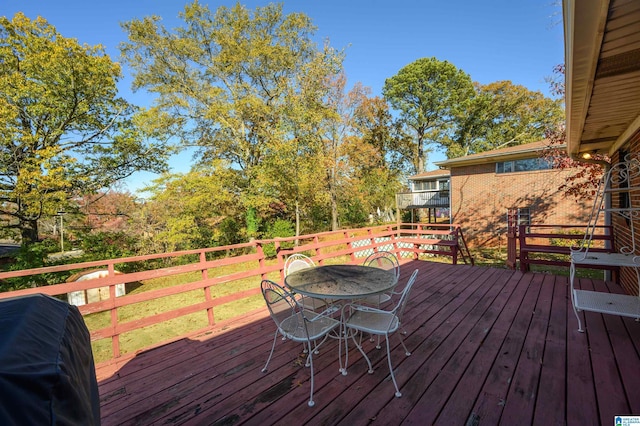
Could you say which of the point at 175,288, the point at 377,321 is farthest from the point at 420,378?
the point at 175,288

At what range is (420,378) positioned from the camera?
212 cm

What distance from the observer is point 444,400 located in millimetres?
1870

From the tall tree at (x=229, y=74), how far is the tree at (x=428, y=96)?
1081 cm

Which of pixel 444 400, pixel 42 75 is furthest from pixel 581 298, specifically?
pixel 42 75

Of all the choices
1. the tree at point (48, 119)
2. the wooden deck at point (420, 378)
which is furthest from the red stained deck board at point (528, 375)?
the tree at point (48, 119)

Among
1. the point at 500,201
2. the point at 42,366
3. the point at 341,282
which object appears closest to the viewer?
the point at 42,366

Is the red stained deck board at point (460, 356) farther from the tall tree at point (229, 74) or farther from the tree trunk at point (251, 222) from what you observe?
the tree trunk at point (251, 222)

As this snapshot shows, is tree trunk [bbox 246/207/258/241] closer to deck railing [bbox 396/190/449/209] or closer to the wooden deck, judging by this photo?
deck railing [bbox 396/190/449/209]

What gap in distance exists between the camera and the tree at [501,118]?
19.9m

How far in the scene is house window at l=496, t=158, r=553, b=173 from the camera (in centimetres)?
1034

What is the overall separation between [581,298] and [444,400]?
228 centimetres

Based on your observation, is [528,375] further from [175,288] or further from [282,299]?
[175,288]

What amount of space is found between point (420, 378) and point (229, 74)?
44.3ft

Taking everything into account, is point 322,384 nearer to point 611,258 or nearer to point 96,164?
point 611,258
